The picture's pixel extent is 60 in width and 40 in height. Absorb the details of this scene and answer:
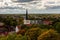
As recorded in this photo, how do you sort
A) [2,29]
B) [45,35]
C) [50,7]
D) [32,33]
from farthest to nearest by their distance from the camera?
[50,7], [2,29], [32,33], [45,35]

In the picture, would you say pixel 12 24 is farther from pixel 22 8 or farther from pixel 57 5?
pixel 57 5

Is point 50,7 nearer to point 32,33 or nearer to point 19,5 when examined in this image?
point 19,5

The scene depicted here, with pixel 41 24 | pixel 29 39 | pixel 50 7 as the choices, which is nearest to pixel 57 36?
pixel 29 39

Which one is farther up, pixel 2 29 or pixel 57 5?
pixel 57 5

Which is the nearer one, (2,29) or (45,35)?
(45,35)

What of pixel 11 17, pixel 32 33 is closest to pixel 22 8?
pixel 11 17

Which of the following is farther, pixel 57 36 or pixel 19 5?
pixel 19 5

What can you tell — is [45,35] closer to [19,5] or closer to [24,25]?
[24,25]

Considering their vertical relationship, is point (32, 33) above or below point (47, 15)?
below

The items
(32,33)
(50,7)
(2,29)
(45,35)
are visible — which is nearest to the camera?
(45,35)
